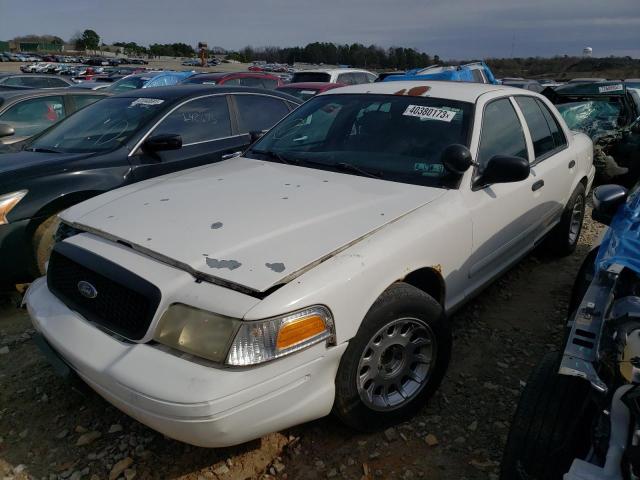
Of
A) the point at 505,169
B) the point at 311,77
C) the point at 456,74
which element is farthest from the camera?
the point at 311,77

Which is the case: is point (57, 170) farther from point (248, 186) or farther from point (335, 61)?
point (335, 61)

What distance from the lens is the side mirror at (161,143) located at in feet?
13.8

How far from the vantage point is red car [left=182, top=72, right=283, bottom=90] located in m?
10.6

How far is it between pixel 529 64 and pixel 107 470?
6602 centimetres

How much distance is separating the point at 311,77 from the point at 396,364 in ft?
36.6

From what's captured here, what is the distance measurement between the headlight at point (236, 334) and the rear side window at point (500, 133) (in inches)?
66.1

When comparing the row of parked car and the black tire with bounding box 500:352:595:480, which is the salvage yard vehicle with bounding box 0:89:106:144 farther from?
the black tire with bounding box 500:352:595:480

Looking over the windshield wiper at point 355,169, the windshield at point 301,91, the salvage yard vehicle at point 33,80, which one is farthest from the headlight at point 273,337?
the salvage yard vehicle at point 33,80

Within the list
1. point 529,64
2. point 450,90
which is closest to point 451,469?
point 450,90

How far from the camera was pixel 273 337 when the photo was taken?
188 cm

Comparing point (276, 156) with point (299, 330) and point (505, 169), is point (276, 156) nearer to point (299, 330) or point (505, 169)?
point (505, 169)

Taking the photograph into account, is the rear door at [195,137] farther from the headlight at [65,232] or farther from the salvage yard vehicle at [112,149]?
the headlight at [65,232]

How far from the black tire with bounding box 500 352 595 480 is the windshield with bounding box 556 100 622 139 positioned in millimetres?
6440

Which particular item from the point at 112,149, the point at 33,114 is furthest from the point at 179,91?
the point at 33,114
